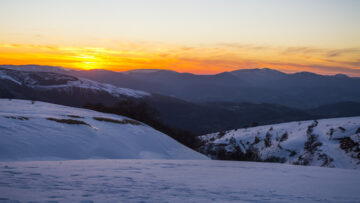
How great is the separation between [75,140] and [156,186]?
38.7 ft

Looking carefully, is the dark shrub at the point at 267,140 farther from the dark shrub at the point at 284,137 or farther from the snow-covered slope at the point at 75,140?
the snow-covered slope at the point at 75,140

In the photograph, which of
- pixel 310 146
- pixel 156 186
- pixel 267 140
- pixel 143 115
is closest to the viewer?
pixel 156 186

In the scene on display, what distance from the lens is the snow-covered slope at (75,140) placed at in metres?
16.0

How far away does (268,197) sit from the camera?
8.14 meters

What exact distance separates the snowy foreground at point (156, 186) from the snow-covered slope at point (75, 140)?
5.80 metres

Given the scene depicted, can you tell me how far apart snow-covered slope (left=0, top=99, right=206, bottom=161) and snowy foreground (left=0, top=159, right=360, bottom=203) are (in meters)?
5.80

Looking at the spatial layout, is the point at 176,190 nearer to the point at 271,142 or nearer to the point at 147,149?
the point at 147,149

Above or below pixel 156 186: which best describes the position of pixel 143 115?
below

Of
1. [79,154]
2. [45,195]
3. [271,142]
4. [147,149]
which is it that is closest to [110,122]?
[147,149]

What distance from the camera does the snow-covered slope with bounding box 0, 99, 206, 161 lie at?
15953 mm

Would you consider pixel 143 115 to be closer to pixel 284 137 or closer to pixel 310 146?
pixel 284 137

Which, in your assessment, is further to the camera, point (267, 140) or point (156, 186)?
point (267, 140)

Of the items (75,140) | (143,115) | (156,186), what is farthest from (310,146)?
(156,186)

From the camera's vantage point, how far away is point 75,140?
19.1 meters
